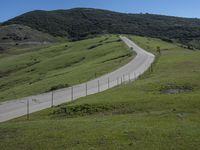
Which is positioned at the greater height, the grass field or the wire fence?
the wire fence

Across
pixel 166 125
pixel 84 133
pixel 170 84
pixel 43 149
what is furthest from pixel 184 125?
pixel 170 84

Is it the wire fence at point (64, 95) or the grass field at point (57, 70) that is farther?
Result: the grass field at point (57, 70)

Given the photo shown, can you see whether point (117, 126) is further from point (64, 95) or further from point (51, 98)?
point (64, 95)

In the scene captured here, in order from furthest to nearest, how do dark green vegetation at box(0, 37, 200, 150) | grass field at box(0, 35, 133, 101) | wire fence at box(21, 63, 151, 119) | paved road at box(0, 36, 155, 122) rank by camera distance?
grass field at box(0, 35, 133, 101) → wire fence at box(21, 63, 151, 119) → paved road at box(0, 36, 155, 122) → dark green vegetation at box(0, 37, 200, 150)

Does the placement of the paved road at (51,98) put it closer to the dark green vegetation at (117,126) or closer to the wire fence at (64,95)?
the wire fence at (64,95)

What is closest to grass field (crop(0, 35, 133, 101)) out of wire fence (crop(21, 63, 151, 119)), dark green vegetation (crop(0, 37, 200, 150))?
wire fence (crop(21, 63, 151, 119))

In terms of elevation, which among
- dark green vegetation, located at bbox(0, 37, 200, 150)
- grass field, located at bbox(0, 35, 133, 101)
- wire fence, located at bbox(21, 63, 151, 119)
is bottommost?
grass field, located at bbox(0, 35, 133, 101)

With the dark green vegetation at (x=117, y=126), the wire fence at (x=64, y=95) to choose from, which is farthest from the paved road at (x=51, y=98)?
the dark green vegetation at (x=117, y=126)

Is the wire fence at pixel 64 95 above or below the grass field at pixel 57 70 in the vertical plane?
above

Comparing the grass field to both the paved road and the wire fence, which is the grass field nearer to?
the paved road

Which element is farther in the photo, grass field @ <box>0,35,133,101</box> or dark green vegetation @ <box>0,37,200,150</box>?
grass field @ <box>0,35,133,101</box>

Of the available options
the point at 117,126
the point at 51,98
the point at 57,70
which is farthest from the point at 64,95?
the point at 57,70

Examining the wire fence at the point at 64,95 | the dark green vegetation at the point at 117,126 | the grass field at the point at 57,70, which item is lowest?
the grass field at the point at 57,70

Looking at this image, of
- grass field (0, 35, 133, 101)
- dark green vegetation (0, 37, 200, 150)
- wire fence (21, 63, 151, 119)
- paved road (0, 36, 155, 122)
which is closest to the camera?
dark green vegetation (0, 37, 200, 150)
